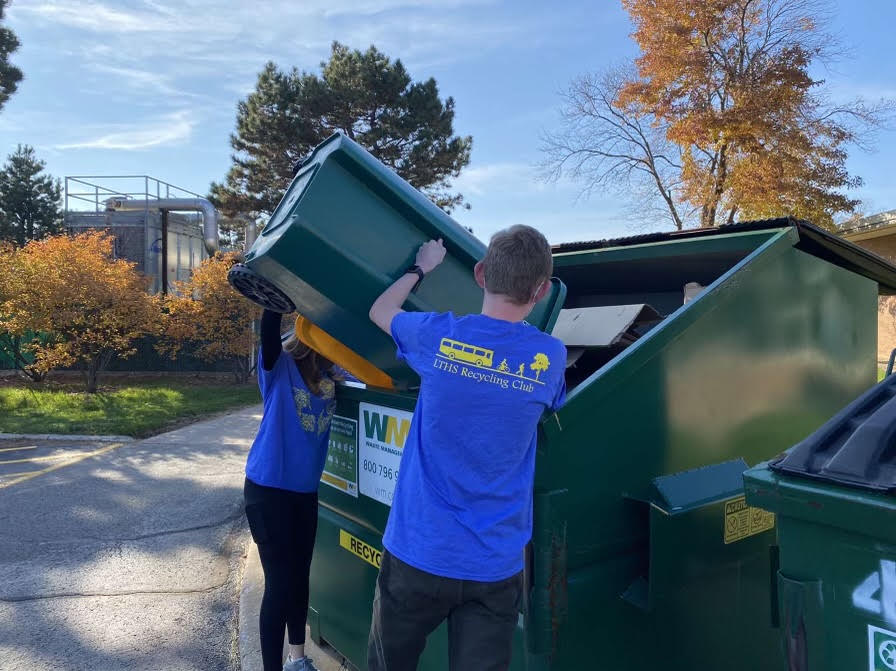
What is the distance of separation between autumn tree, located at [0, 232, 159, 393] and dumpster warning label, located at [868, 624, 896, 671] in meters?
13.7

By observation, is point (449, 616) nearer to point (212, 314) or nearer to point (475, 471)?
point (475, 471)

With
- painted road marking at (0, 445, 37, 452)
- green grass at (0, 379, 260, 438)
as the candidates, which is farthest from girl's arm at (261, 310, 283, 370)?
green grass at (0, 379, 260, 438)

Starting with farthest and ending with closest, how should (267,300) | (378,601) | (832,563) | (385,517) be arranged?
1. (385,517)
2. (267,300)
3. (378,601)
4. (832,563)

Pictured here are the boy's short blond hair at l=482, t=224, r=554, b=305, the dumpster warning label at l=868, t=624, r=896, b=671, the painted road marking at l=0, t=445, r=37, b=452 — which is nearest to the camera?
the dumpster warning label at l=868, t=624, r=896, b=671

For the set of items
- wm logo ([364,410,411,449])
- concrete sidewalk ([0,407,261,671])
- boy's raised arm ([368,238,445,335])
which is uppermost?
boy's raised arm ([368,238,445,335])

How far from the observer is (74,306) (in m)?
12.7

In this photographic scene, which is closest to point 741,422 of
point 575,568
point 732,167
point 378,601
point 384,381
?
point 575,568

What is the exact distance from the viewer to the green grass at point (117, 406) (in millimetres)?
9648

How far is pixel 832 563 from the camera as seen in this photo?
1476mm

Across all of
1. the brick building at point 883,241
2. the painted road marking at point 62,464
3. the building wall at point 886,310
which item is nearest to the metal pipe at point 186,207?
the painted road marking at point 62,464

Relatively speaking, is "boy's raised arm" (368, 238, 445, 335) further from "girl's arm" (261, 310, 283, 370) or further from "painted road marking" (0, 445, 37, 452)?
"painted road marking" (0, 445, 37, 452)

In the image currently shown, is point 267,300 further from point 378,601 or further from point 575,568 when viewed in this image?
point 575,568

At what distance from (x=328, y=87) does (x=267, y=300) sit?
19.1 metres

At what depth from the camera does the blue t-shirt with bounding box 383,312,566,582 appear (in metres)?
1.59
